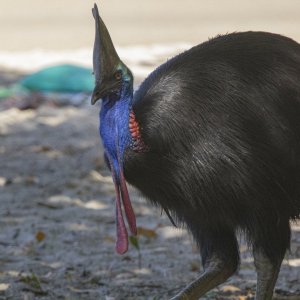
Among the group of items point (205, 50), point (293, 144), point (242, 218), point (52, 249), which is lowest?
point (52, 249)

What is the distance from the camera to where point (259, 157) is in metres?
3.94

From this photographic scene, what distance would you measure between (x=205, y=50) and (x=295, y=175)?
0.58m

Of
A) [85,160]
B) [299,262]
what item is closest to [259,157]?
[299,262]

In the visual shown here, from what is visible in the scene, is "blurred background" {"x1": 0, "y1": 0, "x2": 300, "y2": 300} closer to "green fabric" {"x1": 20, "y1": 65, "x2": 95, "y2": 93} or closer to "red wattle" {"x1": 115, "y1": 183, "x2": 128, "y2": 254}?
"green fabric" {"x1": 20, "y1": 65, "x2": 95, "y2": 93}

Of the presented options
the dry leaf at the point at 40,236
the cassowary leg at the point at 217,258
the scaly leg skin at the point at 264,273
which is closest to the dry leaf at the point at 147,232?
the dry leaf at the point at 40,236

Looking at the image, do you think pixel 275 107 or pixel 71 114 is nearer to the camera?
pixel 275 107

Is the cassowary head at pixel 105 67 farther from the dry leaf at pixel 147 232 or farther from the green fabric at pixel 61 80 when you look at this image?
the green fabric at pixel 61 80

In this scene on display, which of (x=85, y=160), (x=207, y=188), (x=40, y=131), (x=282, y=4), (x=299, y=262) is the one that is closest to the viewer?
(x=207, y=188)

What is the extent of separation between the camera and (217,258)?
14.3 feet

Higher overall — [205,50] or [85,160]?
[205,50]

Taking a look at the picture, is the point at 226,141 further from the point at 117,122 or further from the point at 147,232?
the point at 147,232

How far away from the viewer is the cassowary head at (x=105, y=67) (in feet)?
12.4

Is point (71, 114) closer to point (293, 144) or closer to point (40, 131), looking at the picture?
point (40, 131)

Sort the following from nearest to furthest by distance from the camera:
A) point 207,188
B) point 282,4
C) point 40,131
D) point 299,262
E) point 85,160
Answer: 1. point 207,188
2. point 299,262
3. point 85,160
4. point 40,131
5. point 282,4
